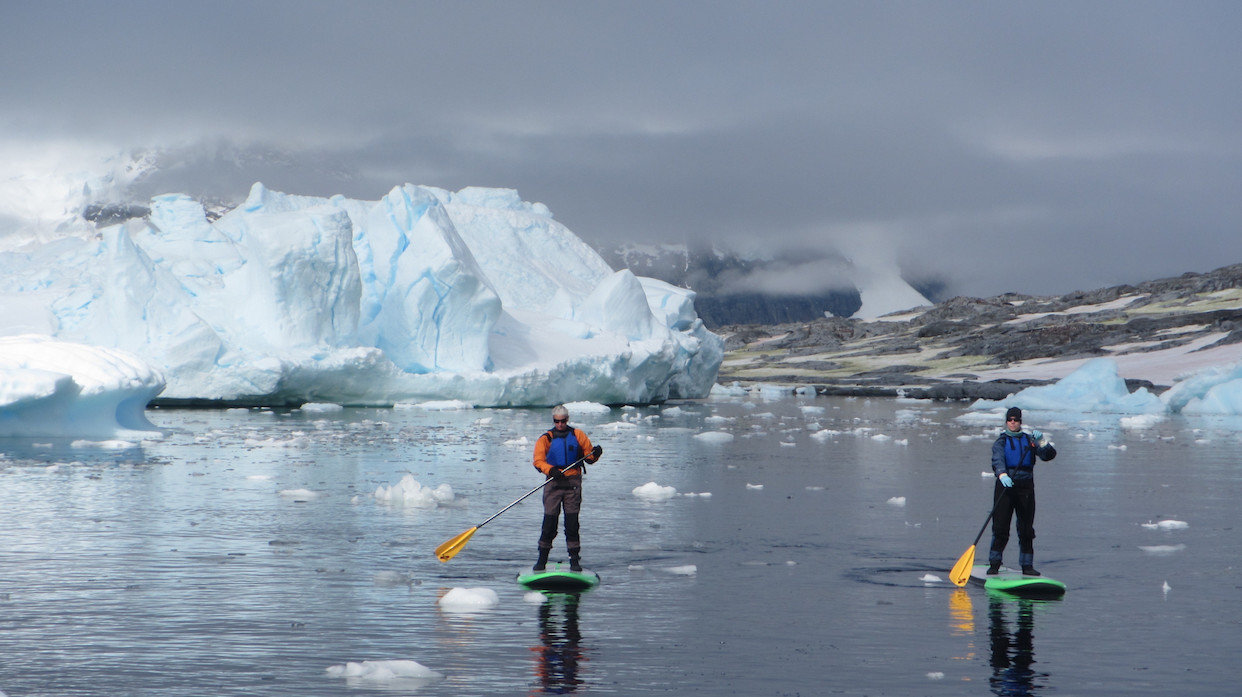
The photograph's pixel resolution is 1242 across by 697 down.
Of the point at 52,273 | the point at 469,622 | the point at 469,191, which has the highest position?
the point at 469,191

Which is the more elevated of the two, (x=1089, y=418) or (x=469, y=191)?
(x=469, y=191)

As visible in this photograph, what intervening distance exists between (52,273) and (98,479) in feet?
70.5

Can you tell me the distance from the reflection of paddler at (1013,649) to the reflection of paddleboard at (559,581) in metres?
2.86

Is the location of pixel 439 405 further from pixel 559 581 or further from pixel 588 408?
pixel 559 581

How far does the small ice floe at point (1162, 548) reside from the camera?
10.5 m

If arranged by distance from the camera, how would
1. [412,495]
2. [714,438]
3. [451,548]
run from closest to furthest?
[451,548] → [412,495] → [714,438]

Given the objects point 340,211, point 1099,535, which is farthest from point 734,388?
point 1099,535

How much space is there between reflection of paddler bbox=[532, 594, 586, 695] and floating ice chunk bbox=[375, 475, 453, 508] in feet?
16.0

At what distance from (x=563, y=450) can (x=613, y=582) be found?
110 centimetres

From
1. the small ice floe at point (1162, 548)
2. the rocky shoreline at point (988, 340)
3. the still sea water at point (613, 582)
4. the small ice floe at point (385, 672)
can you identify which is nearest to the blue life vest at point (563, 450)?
the still sea water at point (613, 582)

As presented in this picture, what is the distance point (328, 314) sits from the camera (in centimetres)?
3120

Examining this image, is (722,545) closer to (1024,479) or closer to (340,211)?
(1024,479)

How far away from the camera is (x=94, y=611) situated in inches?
292

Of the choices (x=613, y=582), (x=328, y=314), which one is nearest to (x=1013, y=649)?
(x=613, y=582)
